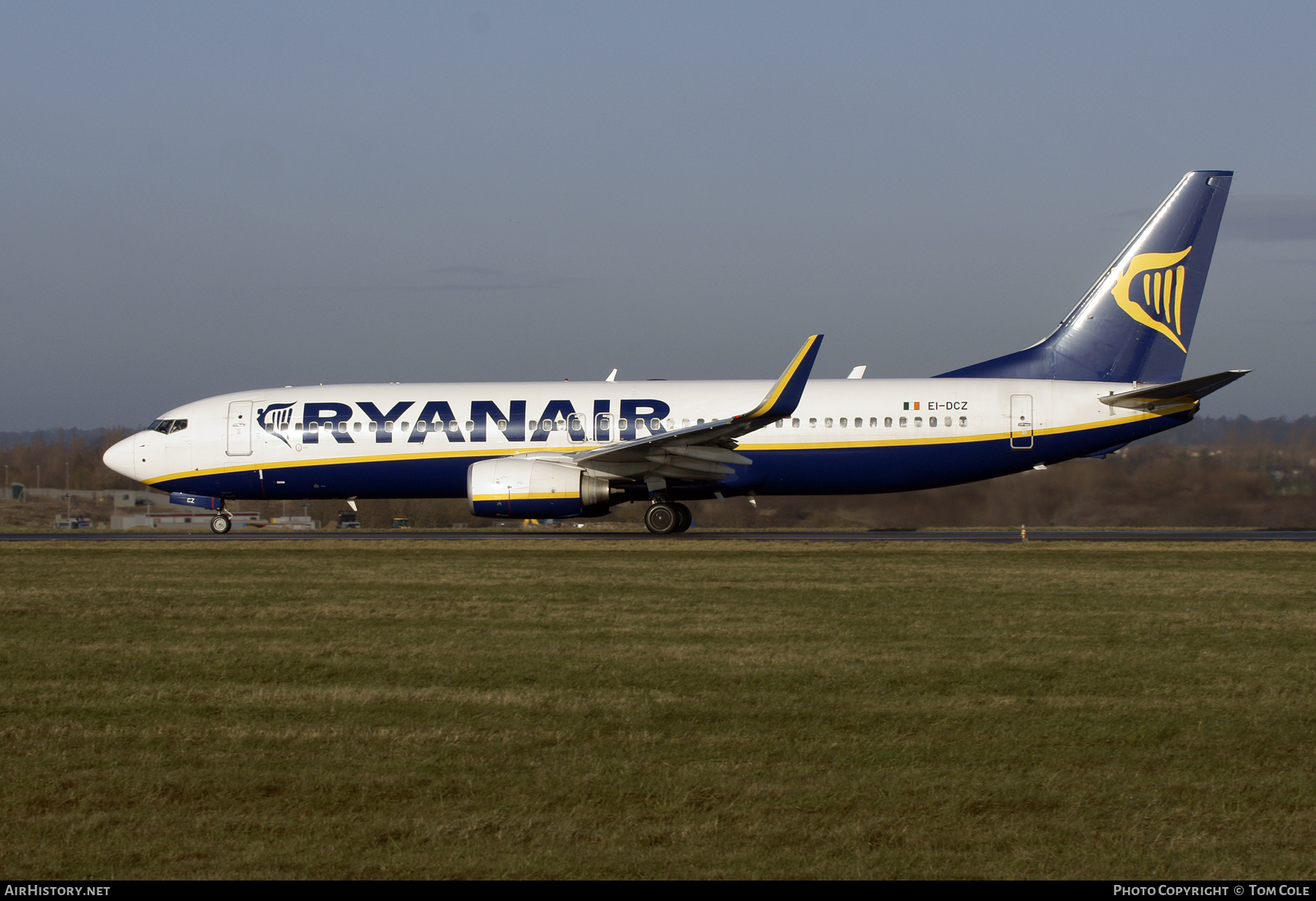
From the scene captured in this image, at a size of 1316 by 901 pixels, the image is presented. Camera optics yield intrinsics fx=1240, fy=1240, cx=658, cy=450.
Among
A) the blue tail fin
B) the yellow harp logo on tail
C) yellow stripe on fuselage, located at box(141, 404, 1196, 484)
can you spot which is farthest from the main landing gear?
the yellow harp logo on tail

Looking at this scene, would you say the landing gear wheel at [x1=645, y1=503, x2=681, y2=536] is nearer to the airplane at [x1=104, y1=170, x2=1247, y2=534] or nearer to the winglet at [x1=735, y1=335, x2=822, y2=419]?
the airplane at [x1=104, y1=170, x2=1247, y2=534]

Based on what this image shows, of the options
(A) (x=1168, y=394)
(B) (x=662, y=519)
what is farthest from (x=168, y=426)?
(A) (x=1168, y=394)

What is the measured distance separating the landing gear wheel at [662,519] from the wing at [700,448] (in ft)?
2.47

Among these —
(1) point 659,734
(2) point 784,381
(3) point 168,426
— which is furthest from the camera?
(3) point 168,426

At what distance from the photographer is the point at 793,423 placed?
2539cm

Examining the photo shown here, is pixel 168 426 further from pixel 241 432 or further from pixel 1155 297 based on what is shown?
pixel 1155 297

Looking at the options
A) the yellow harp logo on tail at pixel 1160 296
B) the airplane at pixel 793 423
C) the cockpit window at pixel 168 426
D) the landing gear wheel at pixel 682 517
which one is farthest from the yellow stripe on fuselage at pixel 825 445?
the cockpit window at pixel 168 426

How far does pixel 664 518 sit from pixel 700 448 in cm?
197

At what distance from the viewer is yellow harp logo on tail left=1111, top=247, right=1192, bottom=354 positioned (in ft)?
84.4

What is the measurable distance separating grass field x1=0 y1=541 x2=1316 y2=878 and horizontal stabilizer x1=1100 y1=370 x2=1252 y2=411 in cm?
954

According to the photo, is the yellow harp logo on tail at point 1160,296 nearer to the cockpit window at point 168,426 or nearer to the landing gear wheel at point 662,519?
the landing gear wheel at point 662,519

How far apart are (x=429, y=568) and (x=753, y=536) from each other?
981cm

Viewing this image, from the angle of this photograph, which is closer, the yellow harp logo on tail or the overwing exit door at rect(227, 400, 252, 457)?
the yellow harp logo on tail

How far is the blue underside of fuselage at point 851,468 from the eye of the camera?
25234mm
